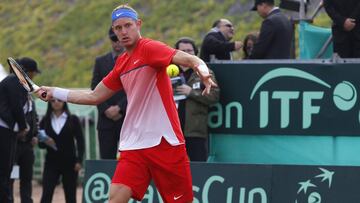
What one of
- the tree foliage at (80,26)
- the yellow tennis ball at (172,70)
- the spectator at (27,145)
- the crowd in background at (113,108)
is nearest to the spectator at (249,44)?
the crowd in background at (113,108)

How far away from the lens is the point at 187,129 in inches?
443

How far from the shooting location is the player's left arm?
25.2ft

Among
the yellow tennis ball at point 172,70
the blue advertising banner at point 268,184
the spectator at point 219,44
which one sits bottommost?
the blue advertising banner at point 268,184

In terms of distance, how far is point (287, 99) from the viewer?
11.1 metres

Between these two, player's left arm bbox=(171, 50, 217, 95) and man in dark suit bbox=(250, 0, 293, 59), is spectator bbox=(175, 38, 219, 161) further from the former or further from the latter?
player's left arm bbox=(171, 50, 217, 95)

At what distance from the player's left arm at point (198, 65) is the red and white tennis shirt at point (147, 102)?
273 mm

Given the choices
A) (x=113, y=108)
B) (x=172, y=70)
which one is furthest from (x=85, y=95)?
(x=113, y=108)

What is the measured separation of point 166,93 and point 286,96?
2820 mm

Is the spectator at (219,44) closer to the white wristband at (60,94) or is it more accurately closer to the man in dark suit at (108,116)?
the man in dark suit at (108,116)

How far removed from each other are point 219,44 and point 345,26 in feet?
5.10

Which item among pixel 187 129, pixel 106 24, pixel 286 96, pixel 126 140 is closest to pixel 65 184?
pixel 187 129

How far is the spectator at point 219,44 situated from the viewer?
1186 centimetres

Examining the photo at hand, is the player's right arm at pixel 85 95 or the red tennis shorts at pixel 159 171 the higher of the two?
the player's right arm at pixel 85 95

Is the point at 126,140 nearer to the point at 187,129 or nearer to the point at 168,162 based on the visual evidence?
the point at 168,162
